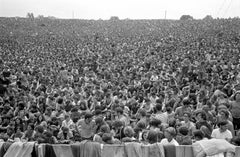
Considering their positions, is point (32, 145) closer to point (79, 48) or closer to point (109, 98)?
point (109, 98)

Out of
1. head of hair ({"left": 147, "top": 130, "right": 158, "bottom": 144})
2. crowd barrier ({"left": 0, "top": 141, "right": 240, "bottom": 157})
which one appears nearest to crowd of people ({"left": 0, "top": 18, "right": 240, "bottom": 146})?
head of hair ({"left": 147, "top": 130, "right": 158, "bottom": 144})

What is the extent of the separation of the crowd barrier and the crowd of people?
0.45 metres

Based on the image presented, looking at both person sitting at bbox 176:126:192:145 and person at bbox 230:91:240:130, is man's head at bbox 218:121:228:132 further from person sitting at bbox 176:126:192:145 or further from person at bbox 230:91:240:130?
person at bbox 230:91:240:130

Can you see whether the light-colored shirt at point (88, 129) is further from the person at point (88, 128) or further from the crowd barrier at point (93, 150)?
the crowd barrier at point (93, 150)

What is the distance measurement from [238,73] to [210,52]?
7.85 meters

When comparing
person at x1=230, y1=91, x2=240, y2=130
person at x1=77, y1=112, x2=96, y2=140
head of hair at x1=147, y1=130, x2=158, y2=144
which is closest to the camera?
head of hair at x1=147, y1=130, x2=158, y2=144

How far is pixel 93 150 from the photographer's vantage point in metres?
5.65

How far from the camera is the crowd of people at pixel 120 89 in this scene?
7496mm

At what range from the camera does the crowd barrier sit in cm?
552

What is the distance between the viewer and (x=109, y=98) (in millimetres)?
12086

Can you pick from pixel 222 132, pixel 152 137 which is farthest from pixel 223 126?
pixel 152 137

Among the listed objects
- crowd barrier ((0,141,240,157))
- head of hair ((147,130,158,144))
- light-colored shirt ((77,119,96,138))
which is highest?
head of hair ((147,130,158,144))

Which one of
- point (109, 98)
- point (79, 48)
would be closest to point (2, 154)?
point (109, 98)

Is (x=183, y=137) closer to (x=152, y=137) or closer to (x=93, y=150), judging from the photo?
(x=152, y=137)
